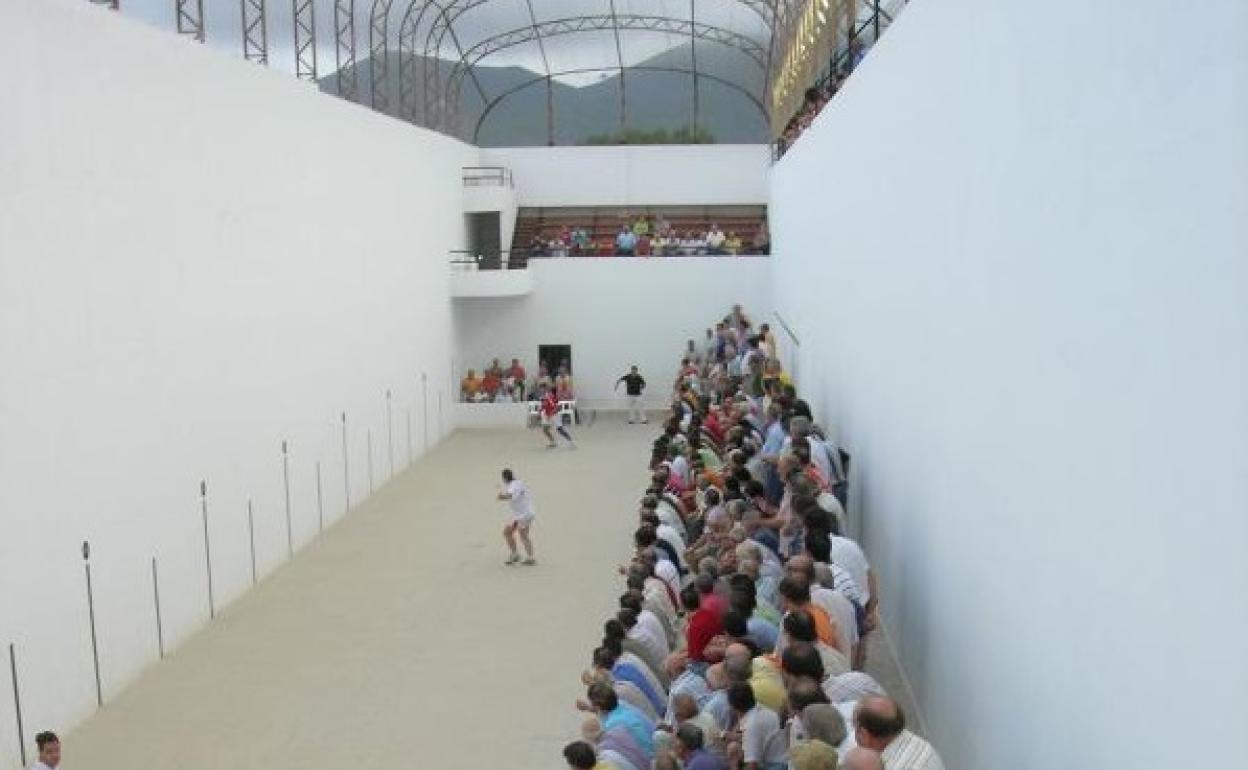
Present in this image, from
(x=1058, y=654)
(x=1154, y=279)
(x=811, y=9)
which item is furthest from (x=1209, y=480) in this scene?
(x=811, y=9)

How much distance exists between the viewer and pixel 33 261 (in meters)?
8.99

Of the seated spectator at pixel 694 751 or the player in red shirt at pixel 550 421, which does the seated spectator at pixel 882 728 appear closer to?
the seated spectator at pixel 694 751

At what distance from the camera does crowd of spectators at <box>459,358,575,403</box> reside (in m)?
24.2

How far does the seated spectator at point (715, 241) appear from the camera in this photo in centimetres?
2692

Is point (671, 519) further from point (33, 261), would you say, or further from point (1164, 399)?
point (1164, 399)

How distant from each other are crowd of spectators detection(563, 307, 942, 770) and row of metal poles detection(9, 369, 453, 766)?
3.82 meters

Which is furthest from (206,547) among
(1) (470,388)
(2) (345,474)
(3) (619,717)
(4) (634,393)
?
(4) (634,393)

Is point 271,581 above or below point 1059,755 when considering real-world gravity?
below

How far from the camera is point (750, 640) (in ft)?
20.6

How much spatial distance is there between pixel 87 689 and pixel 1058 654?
286 inches

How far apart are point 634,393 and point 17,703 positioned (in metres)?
16.4

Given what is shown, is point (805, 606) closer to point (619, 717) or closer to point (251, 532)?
point (619, 717)

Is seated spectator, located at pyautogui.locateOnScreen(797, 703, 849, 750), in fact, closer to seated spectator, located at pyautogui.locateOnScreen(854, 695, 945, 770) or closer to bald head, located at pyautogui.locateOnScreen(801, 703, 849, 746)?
bald head, located at pyautogui.locateOnScreen(801, 703, 849, 746)

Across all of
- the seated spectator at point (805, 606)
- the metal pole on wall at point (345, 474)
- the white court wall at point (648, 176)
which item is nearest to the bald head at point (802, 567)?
the seated spectator at point (805, 606)
